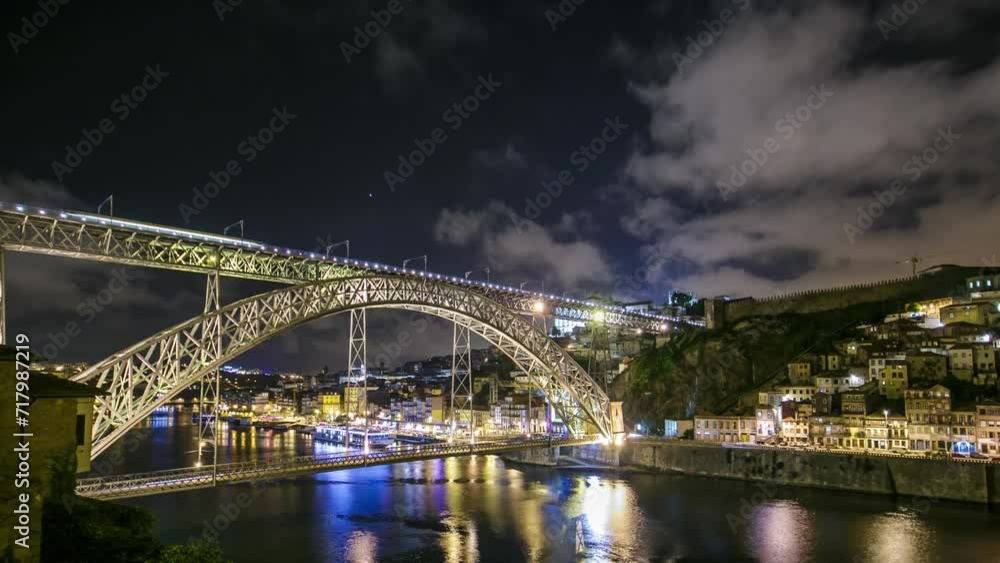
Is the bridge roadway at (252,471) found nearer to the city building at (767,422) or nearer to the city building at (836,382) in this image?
the city building at (767,422)

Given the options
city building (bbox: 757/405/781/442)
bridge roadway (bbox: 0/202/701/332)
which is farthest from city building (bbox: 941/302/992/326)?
bridge roadway (bbox: 0/202/701/332)

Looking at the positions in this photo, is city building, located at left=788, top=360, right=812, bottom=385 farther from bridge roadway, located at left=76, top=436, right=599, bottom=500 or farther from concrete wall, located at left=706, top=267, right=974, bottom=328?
bridge roadway, located at left=76, top=436, right=599, bottom=500

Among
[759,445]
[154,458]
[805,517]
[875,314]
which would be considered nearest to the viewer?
[805,517]

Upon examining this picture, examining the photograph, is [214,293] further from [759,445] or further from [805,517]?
[759,445]

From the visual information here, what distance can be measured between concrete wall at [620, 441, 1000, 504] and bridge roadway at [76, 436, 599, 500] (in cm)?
890

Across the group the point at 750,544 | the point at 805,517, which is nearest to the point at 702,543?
the point at 750,544

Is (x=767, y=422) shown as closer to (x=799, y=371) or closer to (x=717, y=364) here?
(x=799, y=371)

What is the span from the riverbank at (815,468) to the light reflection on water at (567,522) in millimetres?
1583

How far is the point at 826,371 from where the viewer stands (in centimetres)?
4900

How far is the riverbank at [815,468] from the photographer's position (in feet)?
104

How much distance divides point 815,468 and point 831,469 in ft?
2.79

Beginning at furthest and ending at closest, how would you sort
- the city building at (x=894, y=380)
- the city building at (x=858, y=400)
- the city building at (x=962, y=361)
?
the city building at (x=894, y=380), the city building at (x=858, y=400), the city building at (x=962, y=361)

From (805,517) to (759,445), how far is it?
13896 millimetres

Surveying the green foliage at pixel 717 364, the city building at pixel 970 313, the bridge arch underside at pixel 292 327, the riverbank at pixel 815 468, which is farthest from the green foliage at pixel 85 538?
the city building at pixel 970 313
